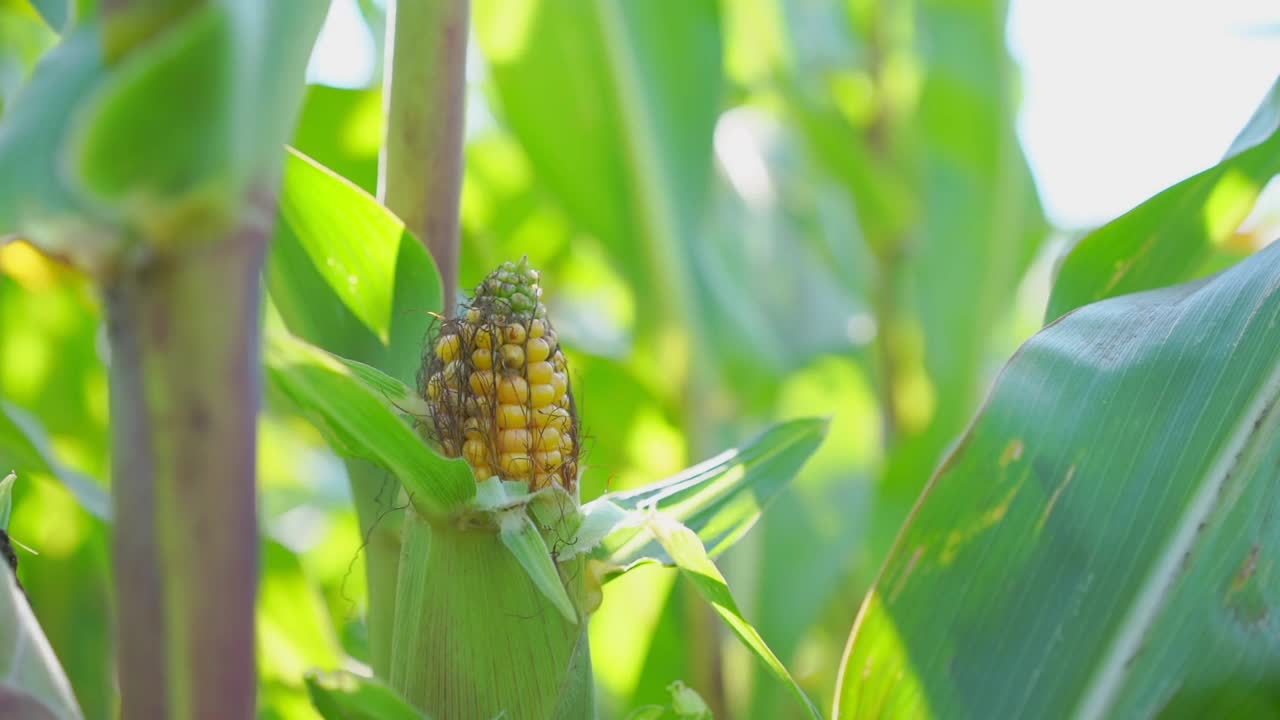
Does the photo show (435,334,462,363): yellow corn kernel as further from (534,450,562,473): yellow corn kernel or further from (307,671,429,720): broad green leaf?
(307,671,429,720): broad green leaf

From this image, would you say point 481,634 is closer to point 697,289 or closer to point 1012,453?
point 1012,453

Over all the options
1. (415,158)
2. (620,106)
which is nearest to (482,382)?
(415,158)

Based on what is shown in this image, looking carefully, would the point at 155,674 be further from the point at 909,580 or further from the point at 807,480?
the point at 807,480

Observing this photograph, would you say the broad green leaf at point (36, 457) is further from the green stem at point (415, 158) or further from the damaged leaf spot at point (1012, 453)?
the damaged leaf spot at point (1012, 453)

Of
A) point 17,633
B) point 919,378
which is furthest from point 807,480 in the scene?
point 17,633

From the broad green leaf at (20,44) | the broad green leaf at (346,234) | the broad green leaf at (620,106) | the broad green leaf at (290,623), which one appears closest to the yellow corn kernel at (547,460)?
the broad green leaf at (346,234)
